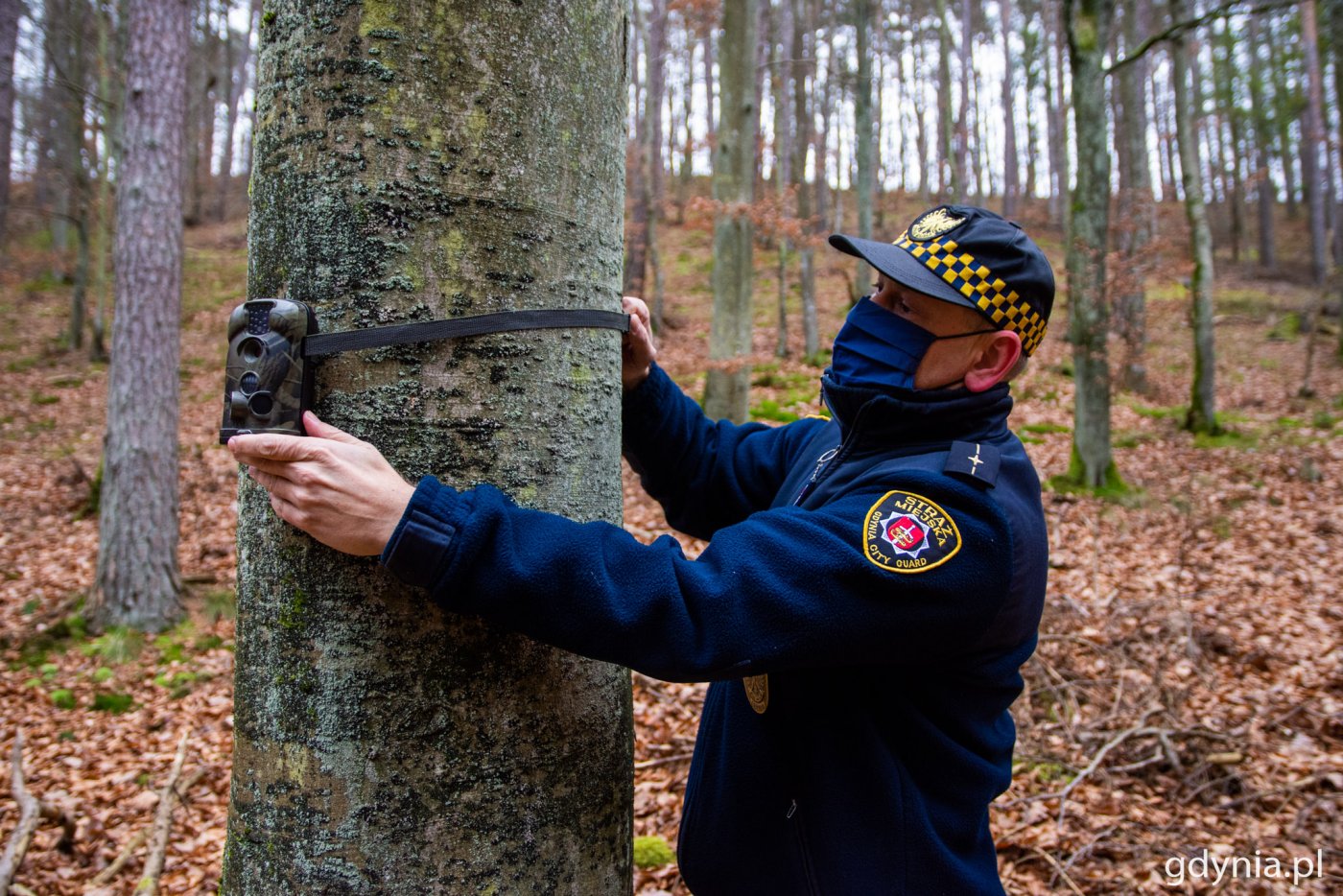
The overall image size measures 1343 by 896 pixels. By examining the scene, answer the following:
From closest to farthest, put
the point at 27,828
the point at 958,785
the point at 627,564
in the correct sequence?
the point at 627,564 → the point at 958,785 → the point at 27,828

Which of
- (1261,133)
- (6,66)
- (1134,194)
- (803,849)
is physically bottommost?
(803,849)

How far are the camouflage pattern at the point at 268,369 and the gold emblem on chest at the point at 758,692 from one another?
0.98m

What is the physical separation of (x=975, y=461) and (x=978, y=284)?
39 centimetres

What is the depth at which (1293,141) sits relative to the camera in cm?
3080

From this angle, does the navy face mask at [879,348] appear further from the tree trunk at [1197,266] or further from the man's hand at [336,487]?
the tree trunk at [1197,266]

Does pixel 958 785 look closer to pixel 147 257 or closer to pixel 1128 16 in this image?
pixel 147 257

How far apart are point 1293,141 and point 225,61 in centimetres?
4202

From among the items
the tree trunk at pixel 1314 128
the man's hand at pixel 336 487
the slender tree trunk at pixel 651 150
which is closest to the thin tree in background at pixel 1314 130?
the tree trunk at pixel 1314 128

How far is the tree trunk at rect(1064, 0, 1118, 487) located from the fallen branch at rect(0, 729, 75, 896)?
9474 millimetres

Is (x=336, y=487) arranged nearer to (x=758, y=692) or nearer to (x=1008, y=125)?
(x=758, y=692)

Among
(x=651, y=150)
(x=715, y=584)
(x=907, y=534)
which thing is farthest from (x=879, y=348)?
(x=651, y=150)

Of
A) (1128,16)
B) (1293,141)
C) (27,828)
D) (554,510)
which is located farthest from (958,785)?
(1293,141)

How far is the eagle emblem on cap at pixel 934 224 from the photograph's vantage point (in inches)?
66.1

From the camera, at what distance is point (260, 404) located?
1191 mm
